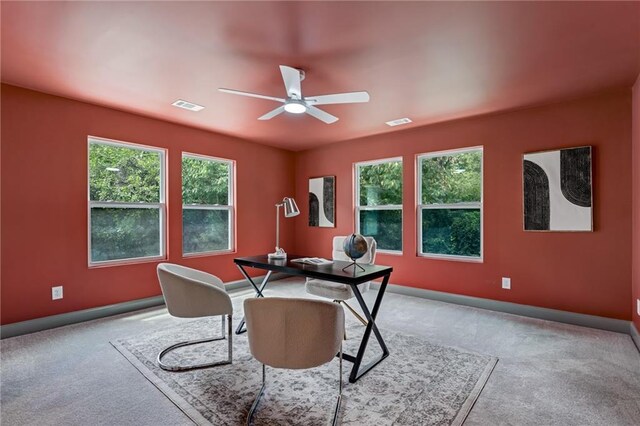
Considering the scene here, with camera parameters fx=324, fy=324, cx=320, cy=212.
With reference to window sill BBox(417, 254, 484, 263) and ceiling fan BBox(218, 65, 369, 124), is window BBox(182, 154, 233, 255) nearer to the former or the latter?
ceiling fan BBox(218, 65, 369, 124)

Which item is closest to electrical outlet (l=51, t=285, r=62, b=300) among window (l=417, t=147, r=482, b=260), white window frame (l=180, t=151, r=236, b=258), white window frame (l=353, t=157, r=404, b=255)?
white window frame (l=180, t=151, r=236, b=258)

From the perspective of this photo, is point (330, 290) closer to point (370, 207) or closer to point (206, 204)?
point (370, 207)

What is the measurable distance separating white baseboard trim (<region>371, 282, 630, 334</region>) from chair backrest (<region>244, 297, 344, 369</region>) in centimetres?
303

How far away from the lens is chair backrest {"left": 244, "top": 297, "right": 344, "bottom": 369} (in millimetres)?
1629

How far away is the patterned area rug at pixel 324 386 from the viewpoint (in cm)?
185

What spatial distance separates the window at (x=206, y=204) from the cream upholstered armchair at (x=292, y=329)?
10.5 feet

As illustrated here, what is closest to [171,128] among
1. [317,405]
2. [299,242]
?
[299,242]

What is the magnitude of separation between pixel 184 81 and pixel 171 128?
152 cm

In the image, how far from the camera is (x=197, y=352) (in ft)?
8.75

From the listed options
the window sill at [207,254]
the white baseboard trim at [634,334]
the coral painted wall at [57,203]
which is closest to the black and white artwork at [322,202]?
the window sill at [207,254]

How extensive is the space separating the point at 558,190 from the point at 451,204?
3.87 feet

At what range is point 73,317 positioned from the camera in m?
3.40

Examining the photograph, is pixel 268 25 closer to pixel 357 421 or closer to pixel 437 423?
pixel 357 421

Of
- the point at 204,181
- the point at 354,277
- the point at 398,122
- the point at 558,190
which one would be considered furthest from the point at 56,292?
the point at 558,190
